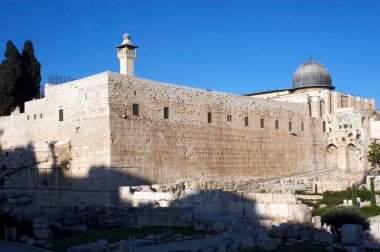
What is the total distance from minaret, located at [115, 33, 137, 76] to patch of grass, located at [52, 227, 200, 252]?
421 inches

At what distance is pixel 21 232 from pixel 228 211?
6.11m

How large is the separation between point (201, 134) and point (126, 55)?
4927 millimetres

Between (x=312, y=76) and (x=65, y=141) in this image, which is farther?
(x=312, y=76)


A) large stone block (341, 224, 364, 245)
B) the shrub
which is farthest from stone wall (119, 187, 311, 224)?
large stone block (341, 224, 364, 245)

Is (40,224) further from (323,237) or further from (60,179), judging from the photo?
(60,179)

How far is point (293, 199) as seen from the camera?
50.6 ft

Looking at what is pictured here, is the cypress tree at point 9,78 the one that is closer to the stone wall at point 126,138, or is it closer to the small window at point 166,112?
the stone wall at point 126,138

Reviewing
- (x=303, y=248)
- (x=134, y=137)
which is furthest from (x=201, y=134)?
(x=303, y=248)

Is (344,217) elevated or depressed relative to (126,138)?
depressed

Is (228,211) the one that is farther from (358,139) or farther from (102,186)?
(358,139)

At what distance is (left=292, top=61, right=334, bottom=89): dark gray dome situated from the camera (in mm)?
35000

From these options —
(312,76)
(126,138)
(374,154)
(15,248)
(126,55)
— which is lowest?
(15,248)

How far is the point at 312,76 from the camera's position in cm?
3506

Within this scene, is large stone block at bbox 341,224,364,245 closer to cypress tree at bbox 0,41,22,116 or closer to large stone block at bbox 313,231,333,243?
large stone block at bbox 313,231,333,243
